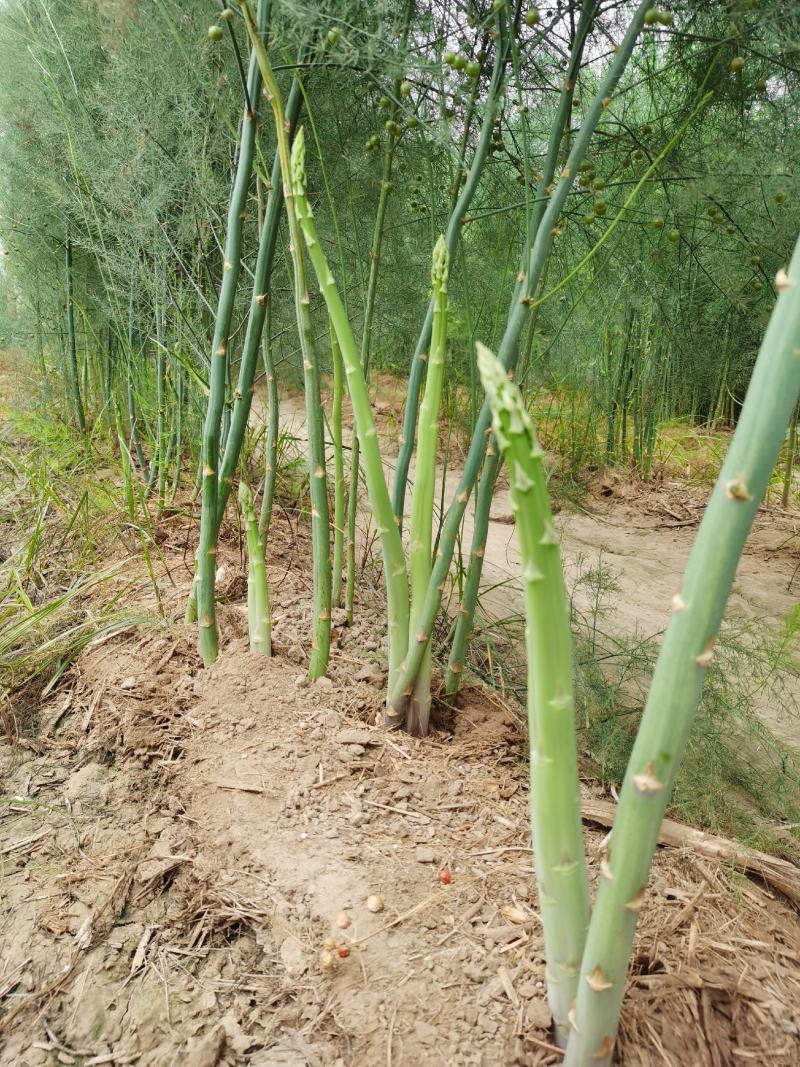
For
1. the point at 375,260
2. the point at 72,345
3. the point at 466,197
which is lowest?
the point at 72,345

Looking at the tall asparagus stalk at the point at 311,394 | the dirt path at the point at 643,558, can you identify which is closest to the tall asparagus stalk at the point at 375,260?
the tall asparagus stalk at the point at 311,394

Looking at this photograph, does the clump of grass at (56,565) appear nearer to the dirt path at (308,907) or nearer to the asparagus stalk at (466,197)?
the dirt path at (308,907)

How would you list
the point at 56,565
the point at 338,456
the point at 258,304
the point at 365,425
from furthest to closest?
the point at 56,565 → the point at 338,456 → the point at 258,304 → the point at 365,425

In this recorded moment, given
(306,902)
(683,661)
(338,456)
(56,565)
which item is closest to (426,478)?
(338,456)

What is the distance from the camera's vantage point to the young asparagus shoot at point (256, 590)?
6.63 feet

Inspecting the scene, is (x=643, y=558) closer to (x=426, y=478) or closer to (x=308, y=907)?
(x=426, y=478)

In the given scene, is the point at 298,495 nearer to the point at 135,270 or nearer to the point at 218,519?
the point at 135,270

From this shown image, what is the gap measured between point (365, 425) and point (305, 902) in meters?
0.86

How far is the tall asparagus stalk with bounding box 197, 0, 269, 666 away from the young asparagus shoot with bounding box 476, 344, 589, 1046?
45.8 inches

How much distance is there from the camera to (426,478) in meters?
1.67

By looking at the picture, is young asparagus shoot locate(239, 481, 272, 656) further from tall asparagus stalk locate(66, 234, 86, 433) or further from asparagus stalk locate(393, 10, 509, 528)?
tall asparagus stalk locate(66, 234, 86, 433)

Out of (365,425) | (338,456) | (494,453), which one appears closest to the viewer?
(365,425)

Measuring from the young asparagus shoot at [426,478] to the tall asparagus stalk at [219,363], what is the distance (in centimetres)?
51

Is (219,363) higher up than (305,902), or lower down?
higher up
